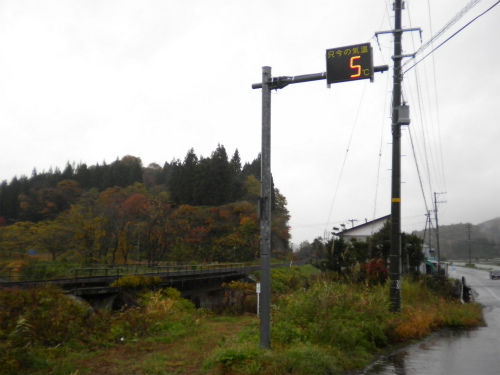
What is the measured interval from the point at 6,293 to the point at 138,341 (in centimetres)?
362

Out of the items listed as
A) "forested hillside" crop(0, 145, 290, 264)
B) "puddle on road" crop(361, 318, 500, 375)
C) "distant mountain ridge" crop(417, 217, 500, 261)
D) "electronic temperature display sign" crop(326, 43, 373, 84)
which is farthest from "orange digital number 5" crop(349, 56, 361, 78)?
"distant mountain ridge" crop(417, 217, 500, 261)

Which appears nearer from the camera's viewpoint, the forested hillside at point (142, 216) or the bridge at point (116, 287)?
the bridge at point (116, 287)

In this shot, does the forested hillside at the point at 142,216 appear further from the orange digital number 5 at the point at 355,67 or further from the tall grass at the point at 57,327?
the orange digital number 5 at the point at 355,67

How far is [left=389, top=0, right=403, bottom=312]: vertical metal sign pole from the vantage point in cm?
1359

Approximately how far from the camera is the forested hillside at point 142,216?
5116 centimetres

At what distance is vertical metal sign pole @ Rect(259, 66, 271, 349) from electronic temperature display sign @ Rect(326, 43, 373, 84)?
132 centimetres

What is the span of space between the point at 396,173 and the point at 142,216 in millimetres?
50014

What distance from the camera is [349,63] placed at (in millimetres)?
7852

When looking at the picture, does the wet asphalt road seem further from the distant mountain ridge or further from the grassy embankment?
the distant mountain ridge

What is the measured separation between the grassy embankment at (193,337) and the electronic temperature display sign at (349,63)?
194 inches

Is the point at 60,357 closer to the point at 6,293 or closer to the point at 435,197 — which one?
the point at 6,293

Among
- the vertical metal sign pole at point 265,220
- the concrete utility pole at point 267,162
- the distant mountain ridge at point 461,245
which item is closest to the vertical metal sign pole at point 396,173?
the concrete utility pole at point 267,162

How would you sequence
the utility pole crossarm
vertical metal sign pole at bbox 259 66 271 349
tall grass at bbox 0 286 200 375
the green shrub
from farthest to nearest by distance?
1. tall grass at bbox 0 286 200 375
2. the utility pole crossarm
3. vertical metal sign pole at bbox 259 66 271 349
4. the green shrub

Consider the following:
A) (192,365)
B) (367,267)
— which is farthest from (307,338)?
(367,267)
